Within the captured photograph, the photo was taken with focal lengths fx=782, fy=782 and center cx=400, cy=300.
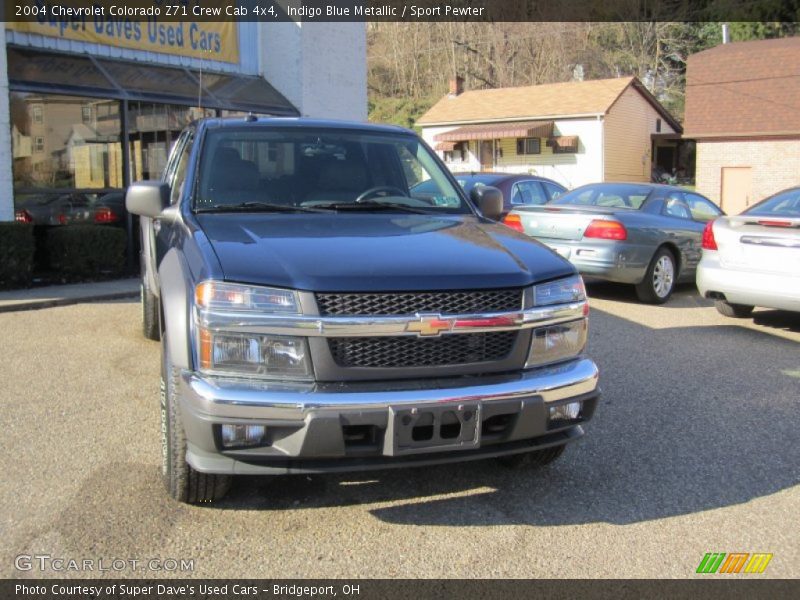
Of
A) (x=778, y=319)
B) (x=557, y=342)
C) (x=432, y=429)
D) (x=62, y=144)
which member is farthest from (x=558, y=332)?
(x=62, y=144)

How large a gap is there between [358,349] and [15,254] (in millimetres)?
8296

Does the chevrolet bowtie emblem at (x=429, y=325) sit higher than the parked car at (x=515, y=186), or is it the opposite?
the parked car at (x=515, y=186)

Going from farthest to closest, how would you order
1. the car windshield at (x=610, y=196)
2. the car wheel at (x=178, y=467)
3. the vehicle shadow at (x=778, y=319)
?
the car windshield at (x=610, y=196), the vehicle shadow at (x=778, y=319), the car wheel at (x=178, y=467)

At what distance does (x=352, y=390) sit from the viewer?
3236 mm

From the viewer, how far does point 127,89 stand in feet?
42.1

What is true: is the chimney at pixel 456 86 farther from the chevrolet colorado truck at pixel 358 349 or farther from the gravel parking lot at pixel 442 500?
the chevrolet colorado truck at pixel 358 349

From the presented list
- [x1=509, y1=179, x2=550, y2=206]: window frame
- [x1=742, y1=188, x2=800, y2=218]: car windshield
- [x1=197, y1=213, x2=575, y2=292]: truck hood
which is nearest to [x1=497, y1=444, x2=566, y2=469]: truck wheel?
[x1=197, y1=213, x2=575, y2=292]: truck hood

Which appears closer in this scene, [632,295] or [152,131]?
[632,295]

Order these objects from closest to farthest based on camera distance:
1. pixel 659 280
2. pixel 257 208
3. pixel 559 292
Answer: pixel 559 292 → pixel 257 208 → pixel 659 280

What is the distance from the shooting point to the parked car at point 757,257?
753 centimetres

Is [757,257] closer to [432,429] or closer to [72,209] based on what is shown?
[432,429]

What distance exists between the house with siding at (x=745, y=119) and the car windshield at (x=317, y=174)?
23.9 m

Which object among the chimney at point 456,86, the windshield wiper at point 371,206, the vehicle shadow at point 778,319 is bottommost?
the vehicle shadow at point 778,319

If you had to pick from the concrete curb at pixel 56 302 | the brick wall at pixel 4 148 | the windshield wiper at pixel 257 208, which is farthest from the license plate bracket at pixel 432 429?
the brick wall at pixel 4 148
